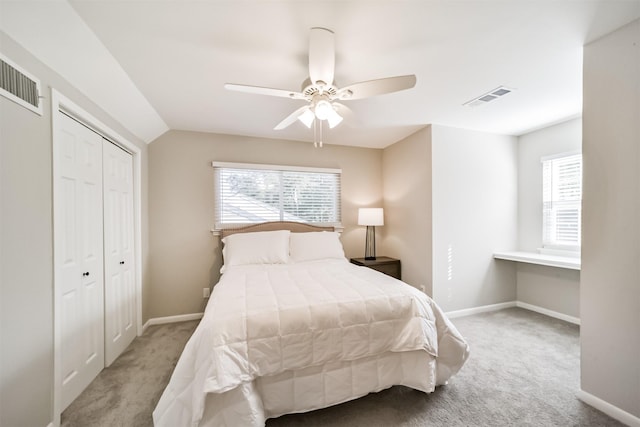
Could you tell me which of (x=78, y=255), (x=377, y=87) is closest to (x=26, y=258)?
(x=78, y=255)

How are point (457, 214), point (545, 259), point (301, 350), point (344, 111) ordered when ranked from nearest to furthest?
point (301, 350) → point (344, 111) → point (545, 259) → point (457, 214)

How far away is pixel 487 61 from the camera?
1.84m

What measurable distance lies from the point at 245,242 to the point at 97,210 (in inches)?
54.2

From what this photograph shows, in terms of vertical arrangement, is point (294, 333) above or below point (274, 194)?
below

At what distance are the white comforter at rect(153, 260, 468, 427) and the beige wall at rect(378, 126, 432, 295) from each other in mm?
1404

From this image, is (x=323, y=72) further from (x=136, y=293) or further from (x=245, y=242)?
(x=136, y=293)

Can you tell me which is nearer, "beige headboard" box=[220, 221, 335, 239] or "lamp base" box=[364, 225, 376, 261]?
"beige headboard" box=[220, 221, 335, 239]

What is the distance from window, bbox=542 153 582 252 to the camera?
2961 mm

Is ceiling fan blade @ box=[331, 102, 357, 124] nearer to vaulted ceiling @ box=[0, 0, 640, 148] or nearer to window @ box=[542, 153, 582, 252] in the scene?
vaulted ceiling @ box=[0, 0, 640, 148]

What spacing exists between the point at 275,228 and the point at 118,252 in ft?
5.70

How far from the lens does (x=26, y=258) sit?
1311 millimetres

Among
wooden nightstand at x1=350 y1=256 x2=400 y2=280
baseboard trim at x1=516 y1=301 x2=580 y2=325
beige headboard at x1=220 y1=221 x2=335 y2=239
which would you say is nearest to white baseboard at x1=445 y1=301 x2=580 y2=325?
baseboard trim at x1=516 y1=301 x2=580 y2=325

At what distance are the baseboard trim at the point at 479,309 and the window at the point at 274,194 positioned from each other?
6.66ft

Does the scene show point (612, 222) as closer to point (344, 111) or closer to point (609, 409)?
point (609, 409)
